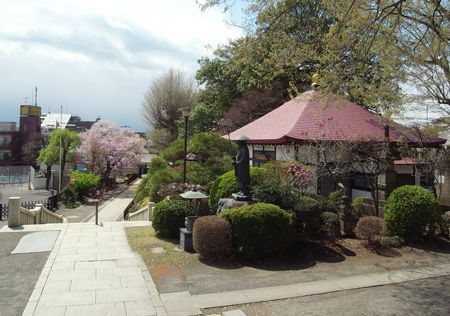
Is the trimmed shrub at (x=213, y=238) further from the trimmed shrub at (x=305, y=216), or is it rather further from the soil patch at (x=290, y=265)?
the trimmed shrub at (x=305, y=216)

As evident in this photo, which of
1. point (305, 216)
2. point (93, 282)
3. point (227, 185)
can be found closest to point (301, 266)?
point (305, 216)

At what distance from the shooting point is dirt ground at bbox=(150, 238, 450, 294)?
7559 millimetres

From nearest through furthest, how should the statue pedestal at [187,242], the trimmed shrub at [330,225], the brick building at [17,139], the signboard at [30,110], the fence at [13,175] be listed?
1. the statue pedestal at [187,242]
2. the trimmed shrub at [330,225]
3. the fence at [13,175]
4. the brick building at [17,139]
5. the signboard at [30,110]

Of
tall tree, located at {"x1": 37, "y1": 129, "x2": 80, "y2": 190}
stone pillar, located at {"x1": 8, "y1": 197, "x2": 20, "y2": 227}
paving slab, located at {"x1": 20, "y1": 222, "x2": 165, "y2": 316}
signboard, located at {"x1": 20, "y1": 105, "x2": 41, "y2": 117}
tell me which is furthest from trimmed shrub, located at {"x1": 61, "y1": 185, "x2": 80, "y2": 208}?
signboard, located at {"x1": 20, "y1": 105, "x2": 41, "y2": 117}

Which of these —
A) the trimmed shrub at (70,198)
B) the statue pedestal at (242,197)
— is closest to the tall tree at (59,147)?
the trimmed shrub at (70,198)

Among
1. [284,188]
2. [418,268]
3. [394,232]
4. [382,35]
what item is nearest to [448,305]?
[418,268]

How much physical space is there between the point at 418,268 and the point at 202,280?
5255 mm

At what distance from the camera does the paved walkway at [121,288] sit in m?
6.16

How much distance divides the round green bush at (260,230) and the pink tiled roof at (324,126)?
5899 millimetres

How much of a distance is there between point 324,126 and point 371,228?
6.56 meters

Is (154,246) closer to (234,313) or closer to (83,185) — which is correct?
(234,313)

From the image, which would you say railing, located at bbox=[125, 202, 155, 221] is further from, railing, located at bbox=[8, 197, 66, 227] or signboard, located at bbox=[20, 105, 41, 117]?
signboard, located at bbox=[20, 105, 41, 117]

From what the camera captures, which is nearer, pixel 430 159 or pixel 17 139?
pixel 430 159

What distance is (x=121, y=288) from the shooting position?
7.07m
